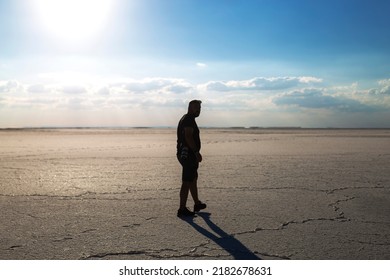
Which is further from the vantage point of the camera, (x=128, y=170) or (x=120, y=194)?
(x=128, y=170)

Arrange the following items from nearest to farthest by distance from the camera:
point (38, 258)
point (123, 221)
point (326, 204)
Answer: point (38, 258), point (123, 221), point (326, 204)

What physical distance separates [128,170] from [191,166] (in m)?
5.06

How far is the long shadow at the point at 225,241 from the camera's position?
382cm

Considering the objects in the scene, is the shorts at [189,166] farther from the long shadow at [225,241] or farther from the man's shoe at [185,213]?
the long shadow at [225,241]

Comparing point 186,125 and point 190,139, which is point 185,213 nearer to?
point 190,139

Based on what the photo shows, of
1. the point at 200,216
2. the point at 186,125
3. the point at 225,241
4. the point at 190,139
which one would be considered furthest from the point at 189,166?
the point at 225,241

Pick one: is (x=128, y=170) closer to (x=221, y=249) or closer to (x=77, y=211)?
(x=77, y=211)

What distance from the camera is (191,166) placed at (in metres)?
5.29

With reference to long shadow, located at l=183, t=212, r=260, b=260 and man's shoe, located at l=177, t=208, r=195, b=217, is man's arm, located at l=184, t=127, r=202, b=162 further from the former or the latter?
long shadow, located at l=183, t=212, r=260, b=260

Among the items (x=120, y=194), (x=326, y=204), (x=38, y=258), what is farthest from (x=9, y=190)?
(x=326, y=204)

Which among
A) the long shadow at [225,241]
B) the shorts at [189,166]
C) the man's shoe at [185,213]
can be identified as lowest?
the long shadow at [225,241]

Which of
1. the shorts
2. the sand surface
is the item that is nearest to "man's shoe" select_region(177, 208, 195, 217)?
the sand surface

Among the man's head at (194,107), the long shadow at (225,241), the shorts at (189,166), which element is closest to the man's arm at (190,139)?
the shorts at (189,166)

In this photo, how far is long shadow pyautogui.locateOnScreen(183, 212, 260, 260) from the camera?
3.82m
